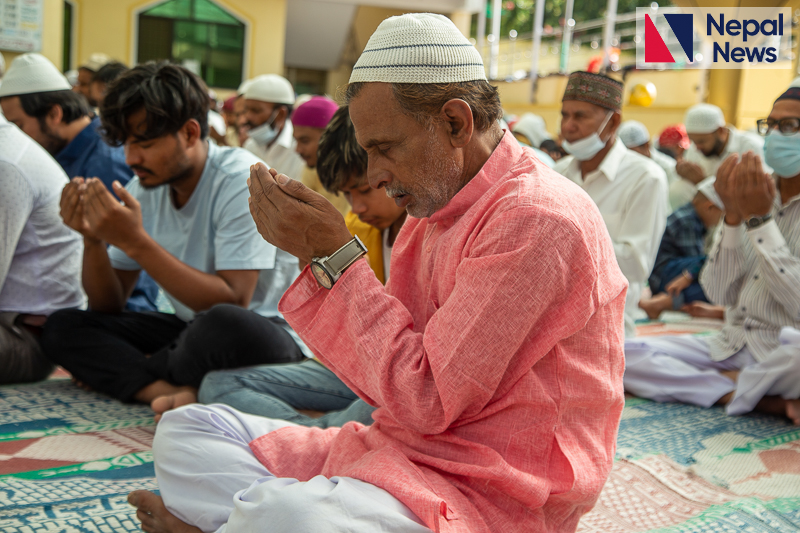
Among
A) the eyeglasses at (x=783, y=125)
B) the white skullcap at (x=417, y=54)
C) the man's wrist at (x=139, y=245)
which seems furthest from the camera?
the eyeglasses at (x=783, y=125)

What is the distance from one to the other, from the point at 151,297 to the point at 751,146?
19.4 ft

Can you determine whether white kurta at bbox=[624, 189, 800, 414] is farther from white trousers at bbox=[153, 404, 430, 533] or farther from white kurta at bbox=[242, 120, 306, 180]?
white kurta at bbox=[242, 120, 306, 180]

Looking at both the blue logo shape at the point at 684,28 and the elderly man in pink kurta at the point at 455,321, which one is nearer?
the elderly man in pink kurta at the point at 455,321

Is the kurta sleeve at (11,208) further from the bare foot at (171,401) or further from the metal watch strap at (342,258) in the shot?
the metal watch strap at (342,258)

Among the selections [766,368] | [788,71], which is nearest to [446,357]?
[766,368]

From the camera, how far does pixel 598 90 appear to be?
4.05 metres

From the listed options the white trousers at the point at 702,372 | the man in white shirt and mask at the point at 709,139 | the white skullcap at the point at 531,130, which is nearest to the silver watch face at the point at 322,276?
the white trousers at the point at 702,372

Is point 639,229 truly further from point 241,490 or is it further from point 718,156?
point 718,156

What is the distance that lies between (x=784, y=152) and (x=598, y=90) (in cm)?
119

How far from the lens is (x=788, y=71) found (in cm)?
1327

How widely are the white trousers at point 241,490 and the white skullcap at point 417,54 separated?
0.83 meters

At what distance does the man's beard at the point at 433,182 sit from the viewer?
1.49 meters

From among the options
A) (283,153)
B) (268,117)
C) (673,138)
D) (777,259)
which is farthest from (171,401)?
(673,138)

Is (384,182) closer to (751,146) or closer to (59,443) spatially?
(59,443)
